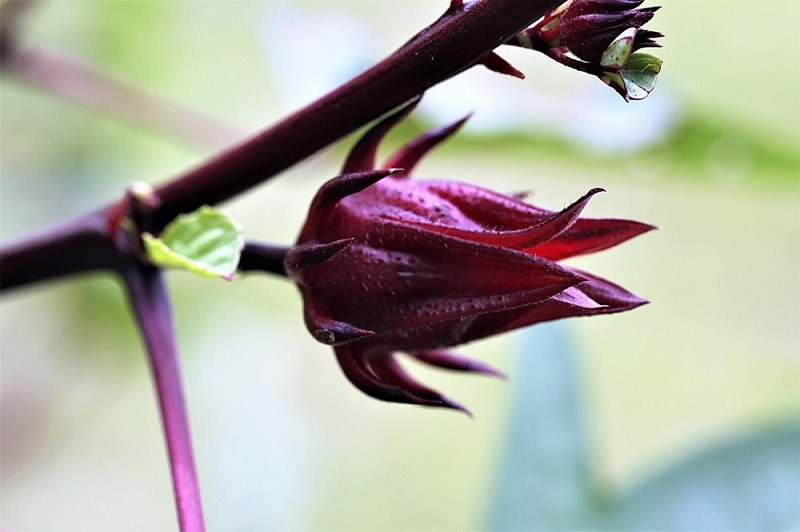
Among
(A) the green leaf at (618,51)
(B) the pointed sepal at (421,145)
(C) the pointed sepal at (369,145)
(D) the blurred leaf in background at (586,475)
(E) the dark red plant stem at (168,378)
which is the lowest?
(D) the blurred leaf in background at (586,475)

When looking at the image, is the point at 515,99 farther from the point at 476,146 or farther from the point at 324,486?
the point at 324,486

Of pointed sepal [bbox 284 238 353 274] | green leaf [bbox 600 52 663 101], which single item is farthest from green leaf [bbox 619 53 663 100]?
pointed sepal [bbox 284 238 353 274]

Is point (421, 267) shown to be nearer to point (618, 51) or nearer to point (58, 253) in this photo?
point (618, 51)

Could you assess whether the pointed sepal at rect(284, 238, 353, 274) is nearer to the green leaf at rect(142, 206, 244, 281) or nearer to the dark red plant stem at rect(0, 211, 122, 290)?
the green leaf at rect(142, 206, 244, 281)

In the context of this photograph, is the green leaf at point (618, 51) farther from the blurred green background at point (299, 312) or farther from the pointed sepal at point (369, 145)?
the blurred green background at point (299, 312)

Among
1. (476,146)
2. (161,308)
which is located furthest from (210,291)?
(161,308)

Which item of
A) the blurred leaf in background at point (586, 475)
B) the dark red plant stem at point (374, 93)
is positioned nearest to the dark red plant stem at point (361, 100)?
the dark red plant stem at point (374, 93)

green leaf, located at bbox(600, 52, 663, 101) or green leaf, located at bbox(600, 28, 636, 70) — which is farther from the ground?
green leaf, located at bbox(600, 28, 636, 70)
